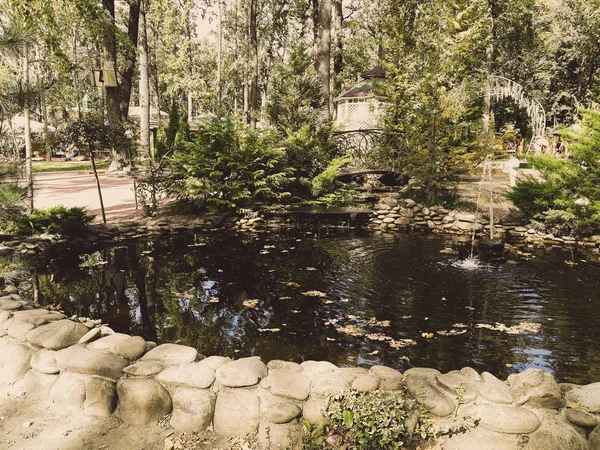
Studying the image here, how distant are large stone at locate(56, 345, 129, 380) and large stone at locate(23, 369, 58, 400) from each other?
0.13 metres

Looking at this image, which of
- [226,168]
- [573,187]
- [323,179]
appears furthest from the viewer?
[323,179]

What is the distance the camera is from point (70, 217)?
7.82 meters

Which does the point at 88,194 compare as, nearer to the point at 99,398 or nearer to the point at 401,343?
the point at 99,398

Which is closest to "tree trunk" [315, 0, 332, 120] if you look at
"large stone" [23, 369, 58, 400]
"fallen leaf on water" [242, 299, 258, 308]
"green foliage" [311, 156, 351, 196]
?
"green foliage" [311, 156, 351, 196]

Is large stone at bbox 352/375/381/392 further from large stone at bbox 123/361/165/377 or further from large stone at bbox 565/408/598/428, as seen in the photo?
large stone at bbox 123/361/165/377

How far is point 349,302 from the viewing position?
17.4 feet

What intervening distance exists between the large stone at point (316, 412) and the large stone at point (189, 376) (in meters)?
0.70

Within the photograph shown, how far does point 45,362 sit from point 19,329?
546 millimetres

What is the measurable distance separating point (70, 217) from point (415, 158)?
7.97 meters

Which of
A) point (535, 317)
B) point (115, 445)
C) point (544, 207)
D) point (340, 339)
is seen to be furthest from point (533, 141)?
point (115, 445)

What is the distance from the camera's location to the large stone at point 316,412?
262 cm

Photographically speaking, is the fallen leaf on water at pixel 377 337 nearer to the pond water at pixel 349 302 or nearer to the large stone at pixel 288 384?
the pond water at pixel 349 302

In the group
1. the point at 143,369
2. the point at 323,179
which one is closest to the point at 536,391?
the point at 143,369

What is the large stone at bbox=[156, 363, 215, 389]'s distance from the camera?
2.86m
